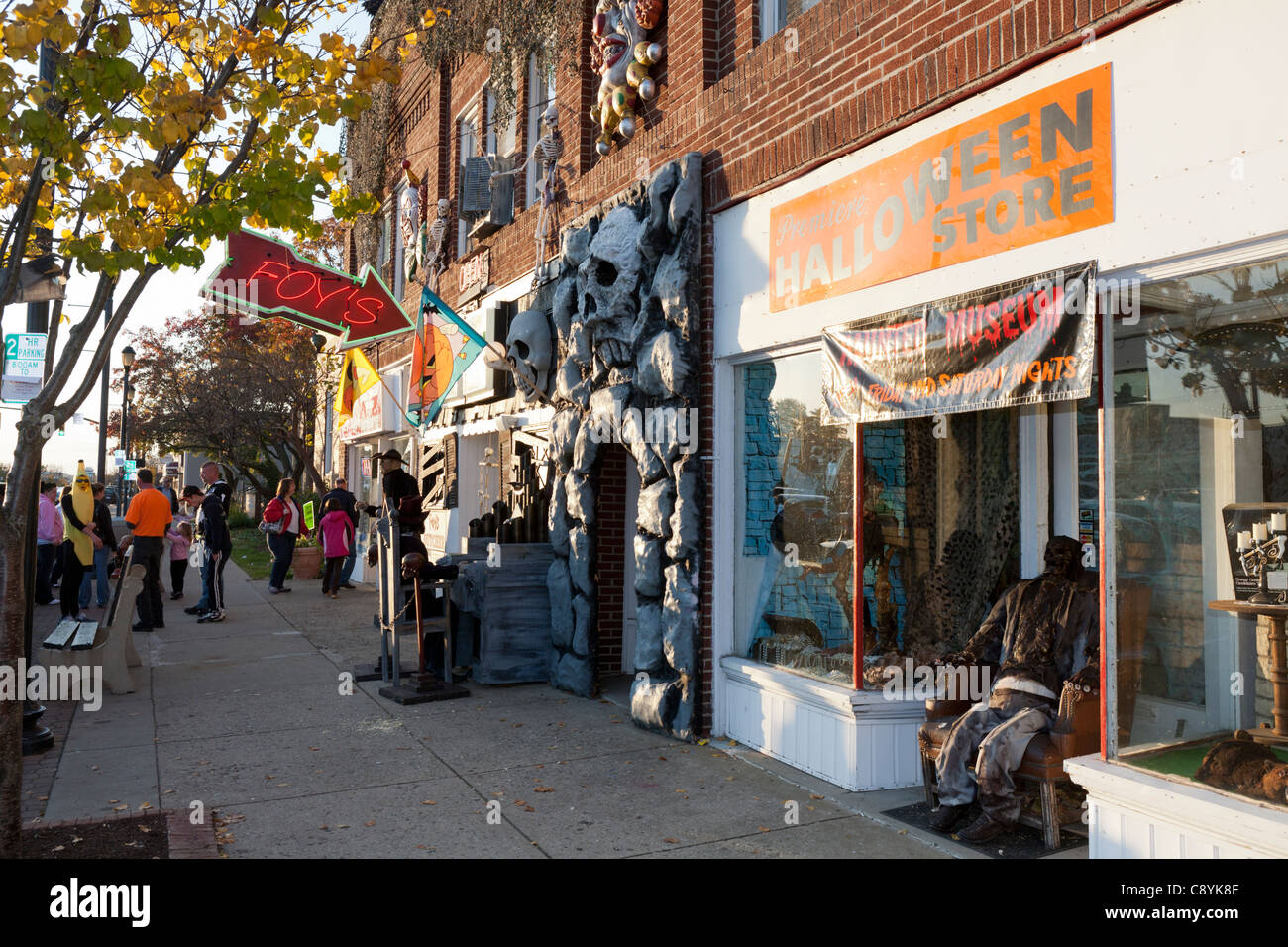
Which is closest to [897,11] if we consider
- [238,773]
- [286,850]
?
[286,850]

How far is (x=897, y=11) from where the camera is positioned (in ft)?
18.0

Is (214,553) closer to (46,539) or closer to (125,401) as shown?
(46,539)

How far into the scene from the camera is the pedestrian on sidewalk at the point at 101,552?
13.6m

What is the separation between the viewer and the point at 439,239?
13.3 m

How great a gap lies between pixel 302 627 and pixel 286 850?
7.85m

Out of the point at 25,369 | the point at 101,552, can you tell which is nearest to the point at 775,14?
the point at 25,369

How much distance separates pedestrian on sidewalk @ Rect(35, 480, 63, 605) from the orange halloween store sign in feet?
40.8

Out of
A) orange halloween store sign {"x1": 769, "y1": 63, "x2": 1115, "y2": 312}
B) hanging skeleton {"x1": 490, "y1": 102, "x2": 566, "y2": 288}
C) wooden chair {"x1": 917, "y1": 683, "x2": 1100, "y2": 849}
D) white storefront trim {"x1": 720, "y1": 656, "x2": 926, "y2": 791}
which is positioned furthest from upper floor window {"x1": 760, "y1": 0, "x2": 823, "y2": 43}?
wooden chair {"x1": 917, "y1": 683, "x2": 1100, "y2": 849}

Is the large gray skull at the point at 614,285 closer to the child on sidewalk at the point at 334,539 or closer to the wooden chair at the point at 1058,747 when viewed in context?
the wooden chair at the point at 1058,747

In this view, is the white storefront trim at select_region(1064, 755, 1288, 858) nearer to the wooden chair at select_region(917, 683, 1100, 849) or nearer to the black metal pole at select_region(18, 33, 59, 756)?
the wooden chair at select_region(917, 683, 1100, 849)

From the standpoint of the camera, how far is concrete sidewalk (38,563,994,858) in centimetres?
491

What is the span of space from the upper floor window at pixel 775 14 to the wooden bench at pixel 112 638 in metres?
6.87

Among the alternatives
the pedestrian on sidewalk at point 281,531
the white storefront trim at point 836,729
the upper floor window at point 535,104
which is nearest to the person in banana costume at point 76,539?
the pedestrian on sidewalk at point 281,531
